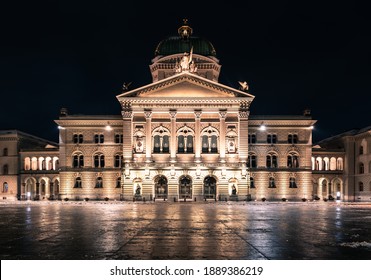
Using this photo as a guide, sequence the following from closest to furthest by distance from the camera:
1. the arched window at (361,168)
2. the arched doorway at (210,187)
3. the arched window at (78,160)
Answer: the arched doorway at (210,187) < the arched window at (78,160) < the arched window at (361,168)

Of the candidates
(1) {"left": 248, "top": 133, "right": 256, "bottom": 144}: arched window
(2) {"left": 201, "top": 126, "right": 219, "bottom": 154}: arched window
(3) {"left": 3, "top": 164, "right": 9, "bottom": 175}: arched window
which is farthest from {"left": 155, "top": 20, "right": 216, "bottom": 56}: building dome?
(3) {"left": 3, "top": 164, "right": 9, "bottom": 175}: arched window

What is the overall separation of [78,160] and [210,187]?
2365cm

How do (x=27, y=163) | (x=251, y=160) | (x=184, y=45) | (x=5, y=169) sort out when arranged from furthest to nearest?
(x=184, y=45) < (x=5, y=169) < (x=27, y=163) < (x=251, y=160)

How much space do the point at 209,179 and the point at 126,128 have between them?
628 inches

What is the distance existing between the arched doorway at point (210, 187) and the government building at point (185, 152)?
6.7 inches

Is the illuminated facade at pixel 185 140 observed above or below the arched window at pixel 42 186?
above

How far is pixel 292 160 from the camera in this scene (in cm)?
8338

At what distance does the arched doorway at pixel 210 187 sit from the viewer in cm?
7862

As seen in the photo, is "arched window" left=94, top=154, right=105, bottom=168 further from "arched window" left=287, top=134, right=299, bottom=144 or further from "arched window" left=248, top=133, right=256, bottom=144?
"arched window" left=287, top=134, right=299, bottom=144

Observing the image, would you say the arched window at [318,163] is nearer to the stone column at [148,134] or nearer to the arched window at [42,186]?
the stone column at [148,134]

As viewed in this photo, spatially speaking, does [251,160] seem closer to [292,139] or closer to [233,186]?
[233,186]

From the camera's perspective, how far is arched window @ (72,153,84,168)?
8362 centimetres

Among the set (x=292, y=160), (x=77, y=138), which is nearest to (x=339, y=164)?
(x=292, y=160)

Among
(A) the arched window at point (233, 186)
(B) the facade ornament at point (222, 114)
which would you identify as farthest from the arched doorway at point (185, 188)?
(B) the facade ornament at point (222, 114)
